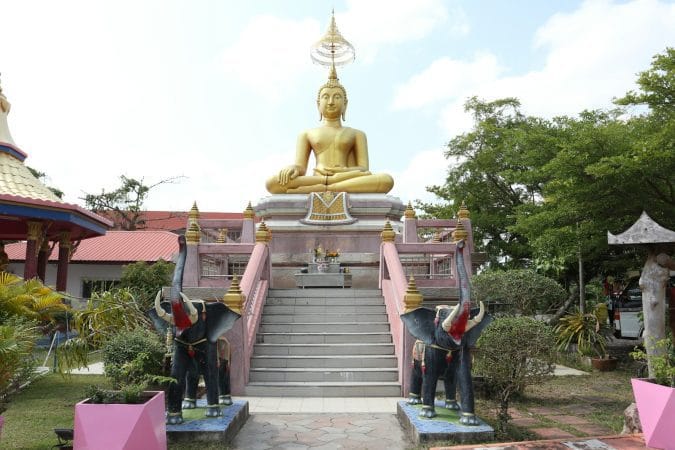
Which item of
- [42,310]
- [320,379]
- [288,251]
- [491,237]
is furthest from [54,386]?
[491,237]

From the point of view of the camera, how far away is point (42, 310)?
9727 mm

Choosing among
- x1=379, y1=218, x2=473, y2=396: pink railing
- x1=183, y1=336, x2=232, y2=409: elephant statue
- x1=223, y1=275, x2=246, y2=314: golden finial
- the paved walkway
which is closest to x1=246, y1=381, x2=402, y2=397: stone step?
the paved walkway

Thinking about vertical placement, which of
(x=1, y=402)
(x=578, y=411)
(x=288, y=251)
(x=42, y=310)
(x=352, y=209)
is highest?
(x=352, y=209)

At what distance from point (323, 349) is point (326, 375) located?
2.64ft

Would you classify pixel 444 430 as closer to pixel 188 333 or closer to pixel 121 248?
pixel 188 333

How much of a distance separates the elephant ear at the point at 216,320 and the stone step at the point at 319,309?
4.40 metres

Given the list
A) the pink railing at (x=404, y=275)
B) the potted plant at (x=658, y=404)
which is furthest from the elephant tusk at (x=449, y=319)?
the pink railing at (x=404, y=275)

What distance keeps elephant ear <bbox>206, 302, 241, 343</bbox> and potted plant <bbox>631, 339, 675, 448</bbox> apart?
453cm

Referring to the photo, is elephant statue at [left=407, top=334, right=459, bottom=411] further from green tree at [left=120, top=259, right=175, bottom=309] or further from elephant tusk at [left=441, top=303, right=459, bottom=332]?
green tree at [left=120, top=259, right=175, bottom=309]

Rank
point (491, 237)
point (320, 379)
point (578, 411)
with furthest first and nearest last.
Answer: point (491, 237)
point (320, 379)
point (578, 411)

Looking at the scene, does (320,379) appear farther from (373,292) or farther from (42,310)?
(42,310)

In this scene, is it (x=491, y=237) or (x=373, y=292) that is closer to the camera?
(x=373, y=292)

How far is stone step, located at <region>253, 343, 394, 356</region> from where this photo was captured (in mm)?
10031

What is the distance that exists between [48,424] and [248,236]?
7.34m
